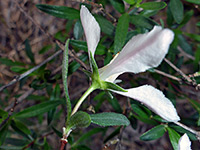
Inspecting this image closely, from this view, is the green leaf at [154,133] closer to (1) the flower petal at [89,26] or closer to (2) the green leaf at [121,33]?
(2) the green leaf at [121,33]

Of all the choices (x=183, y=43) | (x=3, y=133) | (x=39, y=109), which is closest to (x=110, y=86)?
(x=39, y=109)

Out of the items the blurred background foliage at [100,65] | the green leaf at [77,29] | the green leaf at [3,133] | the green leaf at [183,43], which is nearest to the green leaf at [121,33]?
the blurred background foliage at [100,65]

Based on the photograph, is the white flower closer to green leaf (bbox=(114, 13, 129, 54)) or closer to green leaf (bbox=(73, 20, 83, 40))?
green leaf (bbox=(114, 13, 129, 54))

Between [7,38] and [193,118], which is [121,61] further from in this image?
[7,38]

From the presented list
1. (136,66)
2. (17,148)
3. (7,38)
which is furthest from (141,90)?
(7,38)

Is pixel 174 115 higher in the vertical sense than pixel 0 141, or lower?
higher
